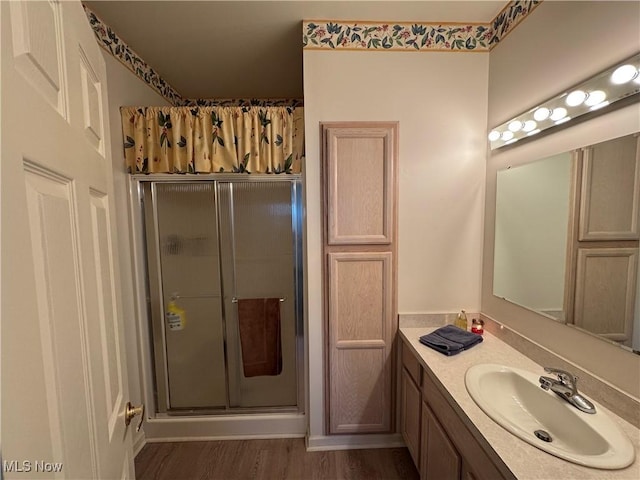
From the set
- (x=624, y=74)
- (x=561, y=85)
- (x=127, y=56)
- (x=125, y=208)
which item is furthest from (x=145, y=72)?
(x=624, y=74)

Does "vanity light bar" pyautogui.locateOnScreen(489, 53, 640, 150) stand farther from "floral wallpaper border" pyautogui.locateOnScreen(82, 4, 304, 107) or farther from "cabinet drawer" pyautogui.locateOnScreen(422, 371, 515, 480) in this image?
"floral wallpaper border" pyautogui.locateOnScreen(82, 4, 304, 107)

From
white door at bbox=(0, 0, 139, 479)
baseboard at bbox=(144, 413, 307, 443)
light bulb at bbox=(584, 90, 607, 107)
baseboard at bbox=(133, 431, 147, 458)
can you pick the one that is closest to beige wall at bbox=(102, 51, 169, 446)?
baseboard at bbox=(133, 431, 147, 458)

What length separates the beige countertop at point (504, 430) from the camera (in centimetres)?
77

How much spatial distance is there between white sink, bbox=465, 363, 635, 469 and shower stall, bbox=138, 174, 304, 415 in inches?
49.8

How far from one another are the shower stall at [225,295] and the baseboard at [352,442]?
28cm

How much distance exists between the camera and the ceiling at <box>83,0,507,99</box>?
151 centimetres

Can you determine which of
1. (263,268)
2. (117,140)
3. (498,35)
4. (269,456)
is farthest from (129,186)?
(498,35)

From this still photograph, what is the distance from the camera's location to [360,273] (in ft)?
5.74

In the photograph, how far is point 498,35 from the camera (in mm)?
1609

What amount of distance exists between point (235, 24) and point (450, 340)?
2159 mm

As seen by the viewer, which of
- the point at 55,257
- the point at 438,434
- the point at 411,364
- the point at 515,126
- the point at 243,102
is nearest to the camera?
the point at 55,257

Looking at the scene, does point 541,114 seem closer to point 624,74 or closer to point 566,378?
point 624,74

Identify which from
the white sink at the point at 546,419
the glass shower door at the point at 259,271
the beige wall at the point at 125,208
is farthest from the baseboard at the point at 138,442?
the white sink at the point at 546,419

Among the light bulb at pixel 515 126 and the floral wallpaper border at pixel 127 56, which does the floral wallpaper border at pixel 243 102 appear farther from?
the light bulb at pixel 515 126
